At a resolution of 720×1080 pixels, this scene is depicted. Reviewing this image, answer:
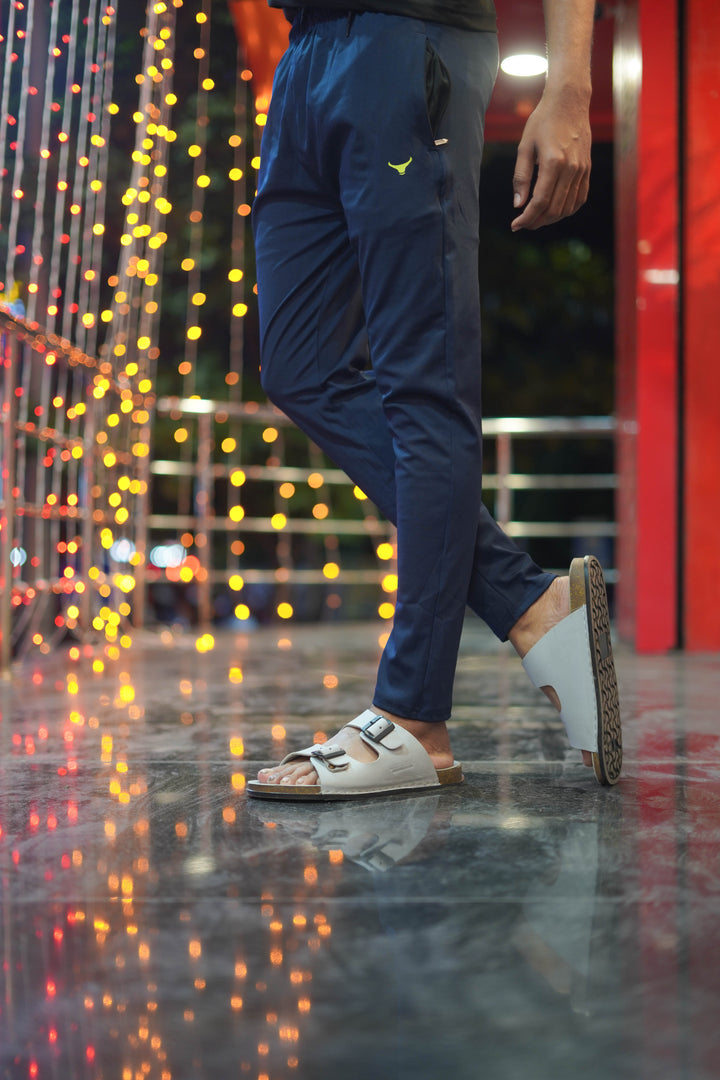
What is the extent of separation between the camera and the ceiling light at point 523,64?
12.0 feet

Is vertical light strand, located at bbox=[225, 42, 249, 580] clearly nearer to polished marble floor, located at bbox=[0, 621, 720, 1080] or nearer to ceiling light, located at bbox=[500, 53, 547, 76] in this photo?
ceiling light, located at bbox=[500, 53, 547, 76]

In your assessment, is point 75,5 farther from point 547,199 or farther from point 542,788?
point 542,788

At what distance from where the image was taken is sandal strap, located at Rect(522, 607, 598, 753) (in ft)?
3.28

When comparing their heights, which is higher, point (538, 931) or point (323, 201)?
point (323, 201)

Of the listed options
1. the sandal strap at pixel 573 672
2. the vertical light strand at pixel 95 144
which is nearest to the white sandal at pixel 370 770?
the sandal strap at pixel 573 672

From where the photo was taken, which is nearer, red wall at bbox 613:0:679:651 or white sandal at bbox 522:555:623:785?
white sandal at bbox 522:555:623:785

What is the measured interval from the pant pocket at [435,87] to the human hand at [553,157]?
0.08 meters

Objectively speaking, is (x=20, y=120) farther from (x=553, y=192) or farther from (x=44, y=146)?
(x=553, y=192)

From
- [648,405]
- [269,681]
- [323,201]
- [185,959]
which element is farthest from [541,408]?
[185,959]

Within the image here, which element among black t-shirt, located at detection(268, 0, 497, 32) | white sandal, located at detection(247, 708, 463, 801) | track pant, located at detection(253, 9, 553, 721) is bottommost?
white sandal, located at detection(247, 708, 463, 801)

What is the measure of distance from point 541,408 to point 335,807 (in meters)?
8.73

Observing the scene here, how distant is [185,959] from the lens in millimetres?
567

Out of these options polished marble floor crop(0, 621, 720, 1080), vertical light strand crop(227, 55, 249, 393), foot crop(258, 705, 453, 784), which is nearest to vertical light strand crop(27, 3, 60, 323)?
vertical light strand crop(227, 55, 249, 393)

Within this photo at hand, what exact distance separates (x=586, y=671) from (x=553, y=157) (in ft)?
1.60
